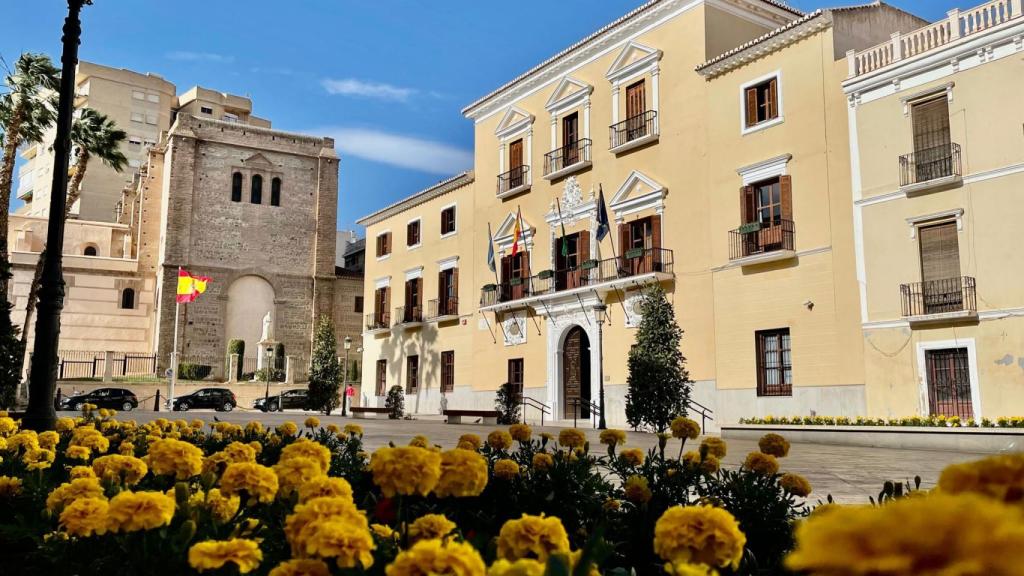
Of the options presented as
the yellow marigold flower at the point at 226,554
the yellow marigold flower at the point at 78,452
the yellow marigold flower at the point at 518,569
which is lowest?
the yellow marigold flower at the point at 226,554

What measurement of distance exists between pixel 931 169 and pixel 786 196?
3484 mm

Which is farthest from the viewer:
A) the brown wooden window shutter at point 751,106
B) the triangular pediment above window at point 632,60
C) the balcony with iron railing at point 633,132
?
the triangular pediment above window at point 632,60

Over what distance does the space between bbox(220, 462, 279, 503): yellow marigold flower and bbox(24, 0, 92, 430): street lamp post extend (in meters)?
6.63

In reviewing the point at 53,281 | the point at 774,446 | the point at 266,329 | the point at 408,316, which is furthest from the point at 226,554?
the point at 266,329

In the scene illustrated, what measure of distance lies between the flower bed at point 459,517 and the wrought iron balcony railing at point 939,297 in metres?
14.6

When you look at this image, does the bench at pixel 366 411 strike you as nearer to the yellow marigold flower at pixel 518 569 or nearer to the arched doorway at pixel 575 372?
the arched doorway at pixel 575 372

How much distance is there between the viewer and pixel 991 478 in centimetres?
108

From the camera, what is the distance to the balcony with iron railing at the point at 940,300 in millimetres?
17062

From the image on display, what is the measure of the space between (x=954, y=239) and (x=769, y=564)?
54.2ft

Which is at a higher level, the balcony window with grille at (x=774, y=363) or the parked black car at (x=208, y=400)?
the balcony window with grille at (x=774, y=363)

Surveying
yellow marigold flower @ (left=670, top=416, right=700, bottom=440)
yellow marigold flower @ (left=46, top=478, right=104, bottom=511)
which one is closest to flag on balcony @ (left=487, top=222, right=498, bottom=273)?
yellow marigold flower @ (left=670, top=416, right=700, bottom=440)

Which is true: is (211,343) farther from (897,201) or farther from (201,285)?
(897,201)

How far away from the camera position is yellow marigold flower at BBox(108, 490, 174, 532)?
2.43 meters

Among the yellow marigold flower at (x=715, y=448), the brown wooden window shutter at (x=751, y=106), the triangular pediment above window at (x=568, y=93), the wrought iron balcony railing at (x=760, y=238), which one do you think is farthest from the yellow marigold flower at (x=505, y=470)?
the triangular pediment above window at (x=568, y=93)
